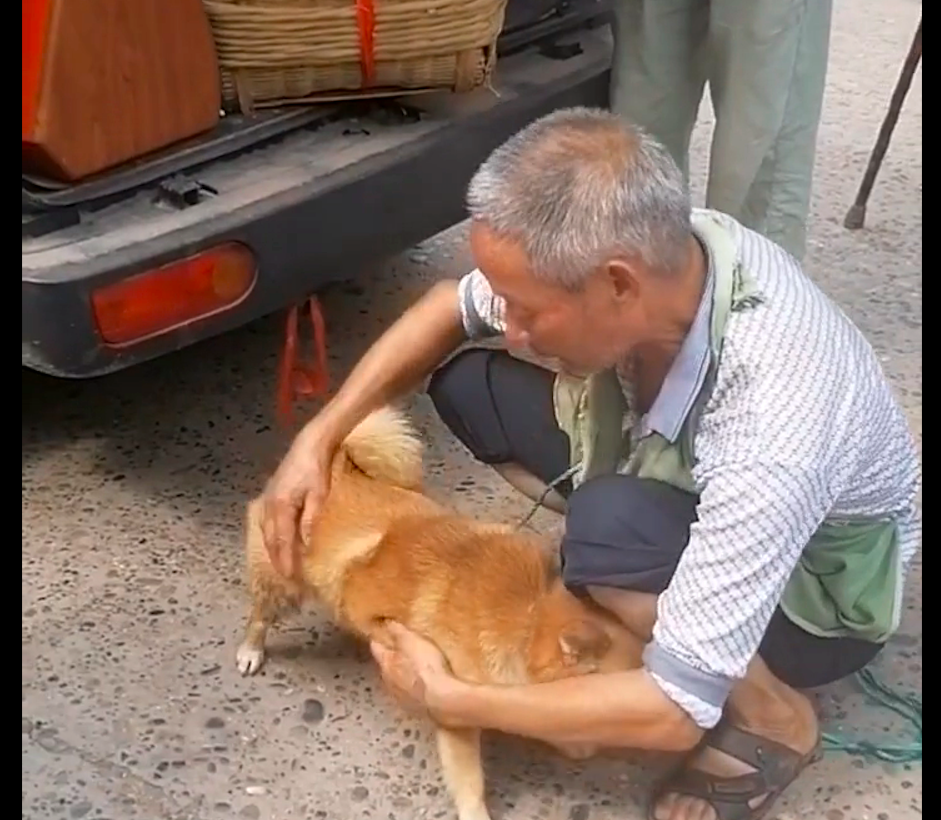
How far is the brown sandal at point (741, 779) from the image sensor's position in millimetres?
2555

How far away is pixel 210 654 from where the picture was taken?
9.68 feet

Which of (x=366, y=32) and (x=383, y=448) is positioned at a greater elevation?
(x=366, y=32)

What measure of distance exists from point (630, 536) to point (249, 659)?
869 millimetres

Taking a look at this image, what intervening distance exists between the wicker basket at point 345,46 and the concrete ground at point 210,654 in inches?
33.8

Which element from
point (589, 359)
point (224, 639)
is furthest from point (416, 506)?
point (589, 359)

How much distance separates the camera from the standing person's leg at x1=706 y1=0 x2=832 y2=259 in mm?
3355

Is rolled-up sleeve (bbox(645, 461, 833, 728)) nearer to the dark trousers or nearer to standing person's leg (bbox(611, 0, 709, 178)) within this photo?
the dark trousers

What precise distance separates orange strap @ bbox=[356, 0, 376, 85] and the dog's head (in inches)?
48.1

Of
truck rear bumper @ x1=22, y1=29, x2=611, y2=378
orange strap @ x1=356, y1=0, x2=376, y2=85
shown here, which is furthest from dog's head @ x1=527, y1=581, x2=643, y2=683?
orange strap @ x1=356, y1=0, x2=376, y2=85

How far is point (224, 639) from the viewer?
2.99m

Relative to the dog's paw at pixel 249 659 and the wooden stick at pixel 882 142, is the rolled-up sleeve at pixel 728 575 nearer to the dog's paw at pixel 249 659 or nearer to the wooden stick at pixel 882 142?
the dog's paw at pixel 249 659

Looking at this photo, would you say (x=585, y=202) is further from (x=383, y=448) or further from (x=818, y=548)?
(x=383, y=448)

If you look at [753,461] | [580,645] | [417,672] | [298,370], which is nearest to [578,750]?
[580,645]

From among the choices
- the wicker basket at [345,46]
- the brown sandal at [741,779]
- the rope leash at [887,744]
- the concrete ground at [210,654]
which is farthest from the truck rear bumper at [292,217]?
the rope leash at [887,744]
